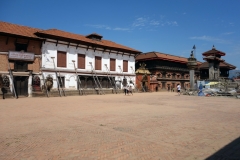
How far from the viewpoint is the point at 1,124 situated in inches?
301

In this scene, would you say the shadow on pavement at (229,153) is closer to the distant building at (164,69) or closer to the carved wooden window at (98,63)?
the carved wooden window at (98,63)

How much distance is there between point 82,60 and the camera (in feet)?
98.5

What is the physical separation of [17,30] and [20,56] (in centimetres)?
367

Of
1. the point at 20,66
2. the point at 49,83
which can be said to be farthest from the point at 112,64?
the point at 20,66

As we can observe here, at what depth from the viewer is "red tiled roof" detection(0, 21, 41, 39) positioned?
887 inches

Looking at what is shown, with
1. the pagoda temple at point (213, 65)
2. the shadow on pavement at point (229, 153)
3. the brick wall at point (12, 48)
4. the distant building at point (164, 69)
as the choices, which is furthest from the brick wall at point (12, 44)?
the pagoda temple at point (213, 65)

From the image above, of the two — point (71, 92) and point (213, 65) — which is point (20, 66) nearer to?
point (71, 92)

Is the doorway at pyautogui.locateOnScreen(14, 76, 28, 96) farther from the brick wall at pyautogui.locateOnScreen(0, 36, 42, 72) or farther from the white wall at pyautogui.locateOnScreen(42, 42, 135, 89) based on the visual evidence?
the white wall at pyautogui.locateOnScreen(42, 42, 135, 89)

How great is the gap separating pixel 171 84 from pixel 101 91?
82.0ft

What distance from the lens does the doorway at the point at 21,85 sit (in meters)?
22.9

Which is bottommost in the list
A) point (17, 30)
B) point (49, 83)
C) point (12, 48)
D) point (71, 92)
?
point (71, 92)

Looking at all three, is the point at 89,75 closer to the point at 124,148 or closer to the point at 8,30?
the point at 8,30

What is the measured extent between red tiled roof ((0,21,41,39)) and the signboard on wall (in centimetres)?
211

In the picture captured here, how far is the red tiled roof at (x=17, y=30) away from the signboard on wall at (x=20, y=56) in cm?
211
